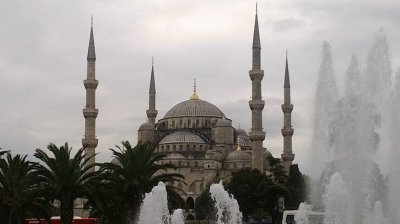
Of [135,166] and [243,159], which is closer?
[135,166]

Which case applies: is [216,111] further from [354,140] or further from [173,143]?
[354,140]

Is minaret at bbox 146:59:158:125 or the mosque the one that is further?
minaret at bbox 146:59:158:125

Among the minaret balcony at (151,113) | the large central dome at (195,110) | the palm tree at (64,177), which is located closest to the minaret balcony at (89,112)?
the minaret balcony at (151,113)

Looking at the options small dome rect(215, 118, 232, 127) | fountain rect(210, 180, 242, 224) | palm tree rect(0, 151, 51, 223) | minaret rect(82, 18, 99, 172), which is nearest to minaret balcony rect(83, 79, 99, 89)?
minaret rect(82, 18, 99, 172)

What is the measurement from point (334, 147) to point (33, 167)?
449 inches

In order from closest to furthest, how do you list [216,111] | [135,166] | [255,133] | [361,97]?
[361,97] → [135,166] → [255,133] → [216,111]

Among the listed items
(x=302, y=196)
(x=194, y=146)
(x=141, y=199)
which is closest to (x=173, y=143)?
(x=194, y=146)

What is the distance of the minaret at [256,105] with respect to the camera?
2586 inches

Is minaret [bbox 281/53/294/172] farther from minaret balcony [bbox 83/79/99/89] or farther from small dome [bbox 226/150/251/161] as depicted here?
minaret balcony [bbox 83/79/99/89]

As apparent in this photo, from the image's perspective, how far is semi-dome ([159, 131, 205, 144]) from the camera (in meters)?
88.2

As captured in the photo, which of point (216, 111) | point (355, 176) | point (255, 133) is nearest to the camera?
point (355, 176)

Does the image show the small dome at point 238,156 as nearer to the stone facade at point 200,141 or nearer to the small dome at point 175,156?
the stone facade at point 200,141

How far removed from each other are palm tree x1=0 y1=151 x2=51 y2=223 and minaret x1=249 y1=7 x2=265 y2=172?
38887 millimetres

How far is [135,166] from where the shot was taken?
28.3m
